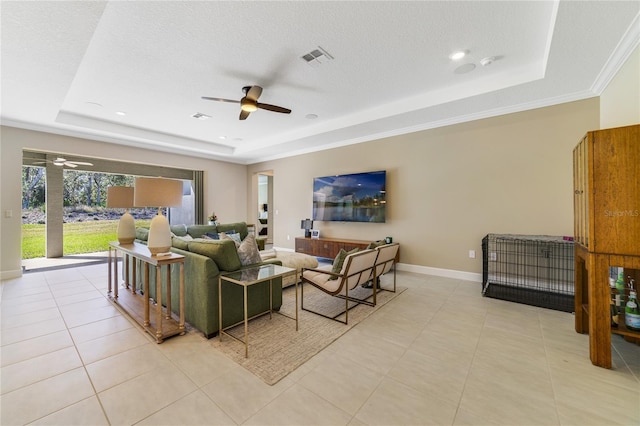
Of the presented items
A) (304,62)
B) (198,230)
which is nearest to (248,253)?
(304,62)

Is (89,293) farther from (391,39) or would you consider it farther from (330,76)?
(391,39)

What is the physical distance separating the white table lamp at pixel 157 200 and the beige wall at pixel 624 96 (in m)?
4.56

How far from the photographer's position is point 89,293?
12.4 ft

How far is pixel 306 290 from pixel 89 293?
10.6 ft

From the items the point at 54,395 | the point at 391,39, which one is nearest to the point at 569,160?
the point at 391,39

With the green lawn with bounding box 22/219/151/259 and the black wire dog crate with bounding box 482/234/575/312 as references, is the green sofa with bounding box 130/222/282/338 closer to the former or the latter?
the black wire dog crate with bounding box 482/234/575/312

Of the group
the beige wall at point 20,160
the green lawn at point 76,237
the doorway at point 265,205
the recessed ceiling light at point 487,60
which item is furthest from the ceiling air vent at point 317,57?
the green lawn at point 76,237

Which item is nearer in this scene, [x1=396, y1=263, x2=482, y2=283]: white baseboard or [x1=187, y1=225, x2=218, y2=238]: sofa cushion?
[x1=396, y1=263, x2=482, y2=283]: white baseboard

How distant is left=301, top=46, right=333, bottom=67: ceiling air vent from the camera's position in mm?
2822

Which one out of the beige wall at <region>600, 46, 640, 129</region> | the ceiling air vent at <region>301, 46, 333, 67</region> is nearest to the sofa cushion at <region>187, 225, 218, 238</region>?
the ceiling air vent at <region>301, 46, 333, 67</region>

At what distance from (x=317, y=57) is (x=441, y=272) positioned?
405 centimetres

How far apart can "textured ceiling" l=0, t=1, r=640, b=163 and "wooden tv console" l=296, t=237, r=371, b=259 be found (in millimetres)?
2338

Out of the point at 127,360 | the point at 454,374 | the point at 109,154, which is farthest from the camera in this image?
the point at 109,154

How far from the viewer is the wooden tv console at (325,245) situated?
531cm
